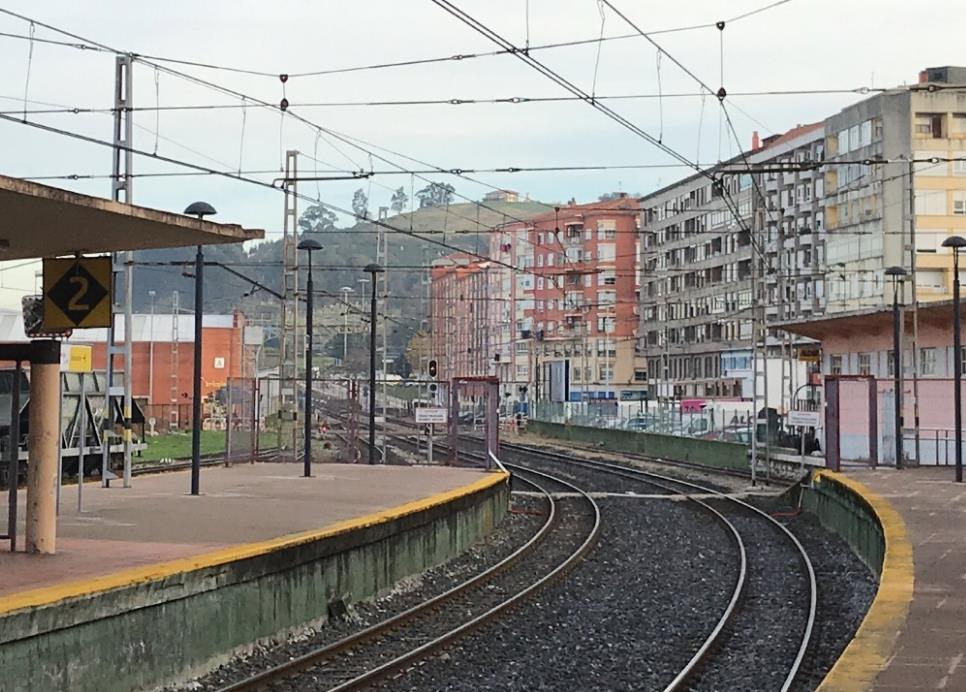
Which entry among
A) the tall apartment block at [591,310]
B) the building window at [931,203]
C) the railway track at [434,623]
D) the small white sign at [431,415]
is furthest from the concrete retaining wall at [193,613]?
the tall apartment block at [591,310]

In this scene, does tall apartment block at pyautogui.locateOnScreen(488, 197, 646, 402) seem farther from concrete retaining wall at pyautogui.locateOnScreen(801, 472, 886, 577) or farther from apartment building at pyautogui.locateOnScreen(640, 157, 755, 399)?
concrete retaining wall at pyautogui.locateOnScreen(801, 472, 886, 577)

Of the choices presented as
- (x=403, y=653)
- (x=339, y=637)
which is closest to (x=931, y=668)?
(x=403, y=653)

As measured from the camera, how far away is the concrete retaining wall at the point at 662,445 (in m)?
43.1

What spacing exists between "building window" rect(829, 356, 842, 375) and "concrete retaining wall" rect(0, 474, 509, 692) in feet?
111

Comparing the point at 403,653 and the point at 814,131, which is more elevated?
the point at 814,131

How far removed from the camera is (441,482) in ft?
79.0

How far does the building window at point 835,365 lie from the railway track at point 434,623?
25.7m

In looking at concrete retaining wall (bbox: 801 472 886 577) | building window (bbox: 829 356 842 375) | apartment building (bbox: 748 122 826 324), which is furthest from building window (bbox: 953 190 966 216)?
concrete retaining wall (bbox: 801 472 886 577)

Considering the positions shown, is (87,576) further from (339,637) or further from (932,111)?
(932,111)

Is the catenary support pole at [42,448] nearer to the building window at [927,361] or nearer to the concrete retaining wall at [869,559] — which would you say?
the concrete retaining wall at [869,559]

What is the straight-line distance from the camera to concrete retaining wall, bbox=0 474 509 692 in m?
9.63

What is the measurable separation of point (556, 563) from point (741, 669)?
773 cm

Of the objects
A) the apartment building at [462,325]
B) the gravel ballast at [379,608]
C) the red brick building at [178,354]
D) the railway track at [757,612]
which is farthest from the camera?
the apartment building at [462,325]

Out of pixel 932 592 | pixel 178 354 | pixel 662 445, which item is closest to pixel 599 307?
pixel 178 354
